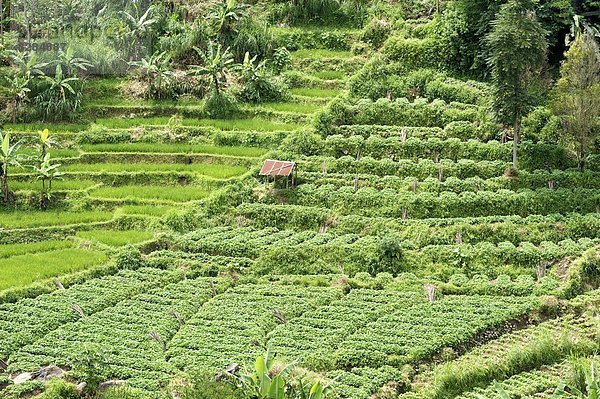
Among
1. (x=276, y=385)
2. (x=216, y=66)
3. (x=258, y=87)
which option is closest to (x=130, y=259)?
(x=276, y=385)

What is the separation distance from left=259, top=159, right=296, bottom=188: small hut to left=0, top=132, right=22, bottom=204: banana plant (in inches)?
280

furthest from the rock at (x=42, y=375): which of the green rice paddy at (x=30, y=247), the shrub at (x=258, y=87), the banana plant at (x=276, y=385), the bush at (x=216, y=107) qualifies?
the shrub at (x=258, y=87)

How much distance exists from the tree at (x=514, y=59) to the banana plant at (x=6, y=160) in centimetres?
1401

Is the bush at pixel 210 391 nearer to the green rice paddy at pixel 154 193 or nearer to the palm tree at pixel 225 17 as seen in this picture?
the green rice paddy at pixel 154 193

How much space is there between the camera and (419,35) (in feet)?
115

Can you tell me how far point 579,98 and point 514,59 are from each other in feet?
7.36

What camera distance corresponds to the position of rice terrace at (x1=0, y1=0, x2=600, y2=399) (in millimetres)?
19375

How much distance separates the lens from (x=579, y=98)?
2702cm

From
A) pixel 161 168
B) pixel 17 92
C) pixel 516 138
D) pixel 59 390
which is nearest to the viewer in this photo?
pixel 59 390

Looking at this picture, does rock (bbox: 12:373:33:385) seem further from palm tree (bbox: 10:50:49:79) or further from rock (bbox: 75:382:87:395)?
palm tree (bbox: 10:50:49:79)

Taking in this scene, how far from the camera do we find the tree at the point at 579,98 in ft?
88.3

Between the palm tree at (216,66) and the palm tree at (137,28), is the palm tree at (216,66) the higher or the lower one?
the lower one

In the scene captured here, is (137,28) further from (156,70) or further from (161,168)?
(161,168)

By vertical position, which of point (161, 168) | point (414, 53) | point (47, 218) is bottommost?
point (47, 218)
